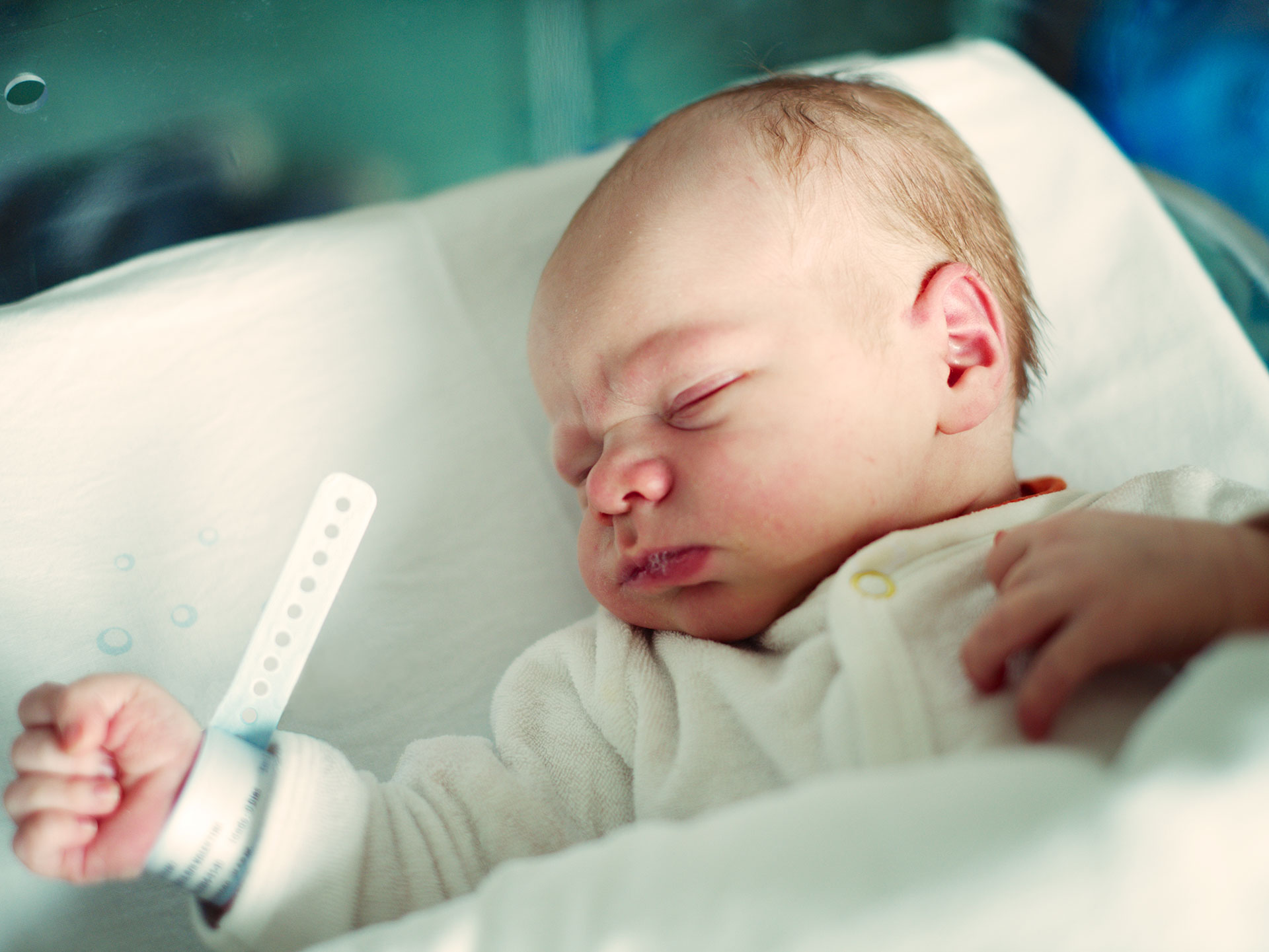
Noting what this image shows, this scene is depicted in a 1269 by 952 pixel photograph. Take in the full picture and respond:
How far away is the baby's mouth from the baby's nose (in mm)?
43

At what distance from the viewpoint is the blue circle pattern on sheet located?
0.82 meters

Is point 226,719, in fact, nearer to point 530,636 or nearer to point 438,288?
point 530,636

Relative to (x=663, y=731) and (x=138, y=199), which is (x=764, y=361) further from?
(x=138, y=199)

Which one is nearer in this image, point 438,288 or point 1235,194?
point 438,288

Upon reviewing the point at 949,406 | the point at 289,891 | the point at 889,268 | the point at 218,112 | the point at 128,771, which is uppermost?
the point at 218,112

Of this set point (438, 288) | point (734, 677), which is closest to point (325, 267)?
point (438, 288)

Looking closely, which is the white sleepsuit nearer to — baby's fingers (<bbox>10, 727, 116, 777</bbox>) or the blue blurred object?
baby's fingers (<bbox>10, 727, 116, 777</bbox>)

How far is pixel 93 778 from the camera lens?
604mm

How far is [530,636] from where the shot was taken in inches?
→ 37.8

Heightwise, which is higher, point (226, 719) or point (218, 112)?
point (218, 112)

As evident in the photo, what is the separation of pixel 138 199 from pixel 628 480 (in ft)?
2.39

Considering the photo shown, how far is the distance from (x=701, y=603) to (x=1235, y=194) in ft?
3.36

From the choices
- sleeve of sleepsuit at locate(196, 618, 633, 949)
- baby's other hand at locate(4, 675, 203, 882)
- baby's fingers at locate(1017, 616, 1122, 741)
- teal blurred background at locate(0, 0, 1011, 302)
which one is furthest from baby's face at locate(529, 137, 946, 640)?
teal blurred background at locate(0, 0, 1011, 302)

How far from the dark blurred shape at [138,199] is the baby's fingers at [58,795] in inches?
24.1
